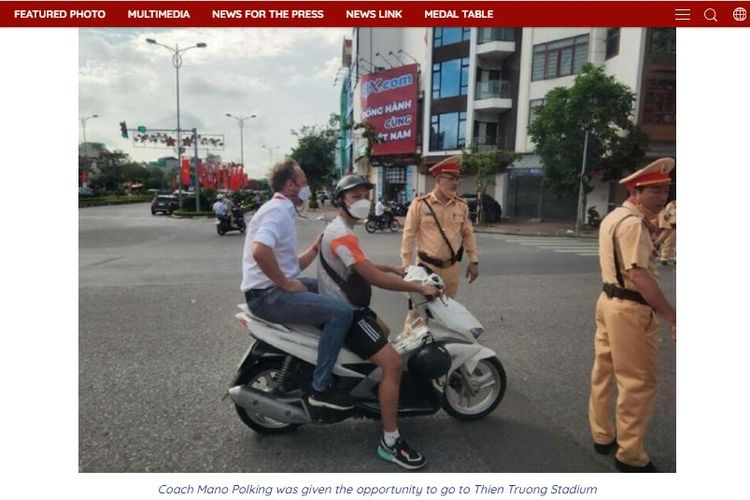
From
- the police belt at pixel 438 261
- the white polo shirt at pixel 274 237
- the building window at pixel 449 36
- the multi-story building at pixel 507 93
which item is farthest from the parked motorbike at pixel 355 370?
the building window at pixel 449 36

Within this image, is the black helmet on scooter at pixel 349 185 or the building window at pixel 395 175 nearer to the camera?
the black helmet on scooter at pixel 349 185

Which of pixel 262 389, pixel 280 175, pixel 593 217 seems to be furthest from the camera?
pixel 593 217

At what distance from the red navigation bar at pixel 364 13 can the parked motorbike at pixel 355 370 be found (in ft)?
4.59

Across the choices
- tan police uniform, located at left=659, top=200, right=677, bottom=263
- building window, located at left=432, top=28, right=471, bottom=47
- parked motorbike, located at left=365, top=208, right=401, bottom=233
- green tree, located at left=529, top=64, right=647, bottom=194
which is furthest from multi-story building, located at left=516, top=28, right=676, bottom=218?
tan police uniform, located at left=659, top=200, right=677, bottom=263

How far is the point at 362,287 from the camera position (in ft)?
7.93

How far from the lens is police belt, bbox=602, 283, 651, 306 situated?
2152mm

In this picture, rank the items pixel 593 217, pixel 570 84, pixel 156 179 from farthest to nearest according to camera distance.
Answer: pixel 156 179 < pixel 570 84 < pixel 593 217

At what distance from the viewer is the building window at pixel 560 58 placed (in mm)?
20281

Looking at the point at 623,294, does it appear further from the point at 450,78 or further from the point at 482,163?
the point at 450,78

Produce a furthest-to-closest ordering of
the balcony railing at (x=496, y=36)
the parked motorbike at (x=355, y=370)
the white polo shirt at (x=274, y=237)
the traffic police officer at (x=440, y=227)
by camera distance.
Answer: the balcony railing at (x=496, y=36) < the traffic police officer at (x=440, y=227) < the parked motorbike at (x=355, y=370) < the white polo shirt at (x=274, y=237)

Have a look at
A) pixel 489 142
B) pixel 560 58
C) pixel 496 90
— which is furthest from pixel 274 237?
Answer: pixel 489 142

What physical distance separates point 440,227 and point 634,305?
168cm

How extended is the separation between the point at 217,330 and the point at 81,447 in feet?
6.49

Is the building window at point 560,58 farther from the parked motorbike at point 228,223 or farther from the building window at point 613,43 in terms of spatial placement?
the parked motorbike at point 228,223
